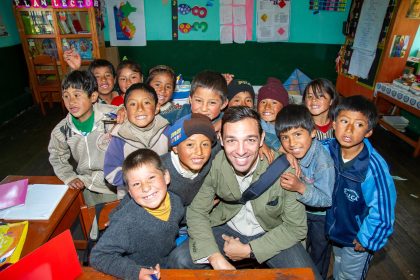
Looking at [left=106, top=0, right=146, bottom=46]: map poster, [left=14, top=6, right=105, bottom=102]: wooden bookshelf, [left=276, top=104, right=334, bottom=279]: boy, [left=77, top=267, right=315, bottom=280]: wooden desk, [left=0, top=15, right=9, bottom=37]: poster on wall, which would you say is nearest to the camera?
[left=77, top=267, right=315, bottom=280]: wooden desk

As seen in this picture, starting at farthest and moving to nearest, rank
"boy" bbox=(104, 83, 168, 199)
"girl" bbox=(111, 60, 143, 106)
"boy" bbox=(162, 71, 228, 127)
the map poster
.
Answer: the map poster, "girl" bbox=(111, 60, 143, 106), "boy" bbox=(162, 71, 228, 127), "boy" bbox=(104, 83, 168, 199)

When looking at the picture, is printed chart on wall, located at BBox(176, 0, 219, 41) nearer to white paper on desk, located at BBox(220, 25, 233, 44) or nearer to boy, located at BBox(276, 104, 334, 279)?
white paper on desk, located at BBox(220, 25, 233, 44)

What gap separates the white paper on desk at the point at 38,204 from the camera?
4.67 feet

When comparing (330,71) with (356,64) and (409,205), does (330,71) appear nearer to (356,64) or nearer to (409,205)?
(356,64)

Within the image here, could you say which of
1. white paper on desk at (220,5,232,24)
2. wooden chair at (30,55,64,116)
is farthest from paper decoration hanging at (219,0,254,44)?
wooden chair at (30,55,64,116)

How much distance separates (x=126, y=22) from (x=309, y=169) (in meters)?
4.99

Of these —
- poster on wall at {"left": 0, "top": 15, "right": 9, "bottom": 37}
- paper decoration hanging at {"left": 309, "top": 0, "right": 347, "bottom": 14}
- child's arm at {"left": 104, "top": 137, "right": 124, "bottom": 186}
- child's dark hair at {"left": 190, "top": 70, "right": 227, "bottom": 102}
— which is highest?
paper decoration hanging at {"left": 309, "top": 0, "right": 347, "bottom": 14}

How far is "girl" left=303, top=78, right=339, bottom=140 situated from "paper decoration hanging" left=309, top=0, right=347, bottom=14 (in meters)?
3.79

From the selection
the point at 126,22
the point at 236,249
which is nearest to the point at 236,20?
the point at 126,22

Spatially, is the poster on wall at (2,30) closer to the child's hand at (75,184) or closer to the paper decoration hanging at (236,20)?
the paper decoration hanging at (236,20)

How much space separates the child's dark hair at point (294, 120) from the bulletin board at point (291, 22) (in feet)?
13.8

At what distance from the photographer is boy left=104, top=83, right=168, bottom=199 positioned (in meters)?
1.75

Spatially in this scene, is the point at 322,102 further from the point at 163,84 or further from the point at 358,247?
the point at 163,84

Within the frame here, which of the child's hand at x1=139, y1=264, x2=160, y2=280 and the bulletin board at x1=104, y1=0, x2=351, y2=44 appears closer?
the child's hand at x1=139, y1=264, x2=160, y2=280
